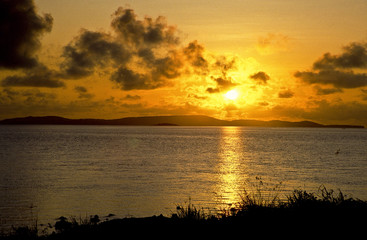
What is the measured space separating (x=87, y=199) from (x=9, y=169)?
89.6 feet

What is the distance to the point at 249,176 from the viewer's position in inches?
1981

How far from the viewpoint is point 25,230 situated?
16.8 metres

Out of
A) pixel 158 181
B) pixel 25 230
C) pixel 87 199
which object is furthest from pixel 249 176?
pixel 25 230

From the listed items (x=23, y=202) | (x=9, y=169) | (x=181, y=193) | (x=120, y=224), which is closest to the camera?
(x=120, y=224)

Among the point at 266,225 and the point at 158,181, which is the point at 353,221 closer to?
the point at 266,225

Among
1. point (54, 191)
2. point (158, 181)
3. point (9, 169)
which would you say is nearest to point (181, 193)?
point (158, 181)

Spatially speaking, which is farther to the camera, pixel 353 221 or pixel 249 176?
pixel 249 176

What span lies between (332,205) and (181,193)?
813 inches

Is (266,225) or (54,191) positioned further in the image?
(54,191)

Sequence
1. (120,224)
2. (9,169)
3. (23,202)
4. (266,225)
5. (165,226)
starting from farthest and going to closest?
1. (9,169)
2. (23,202)
3. (120,224)
4. (165,226)
5. (266,225)

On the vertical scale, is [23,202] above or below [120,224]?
below

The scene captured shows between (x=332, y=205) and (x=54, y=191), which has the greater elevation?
(x=332, y=205)

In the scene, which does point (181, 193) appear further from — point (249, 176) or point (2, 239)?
point (2, 239)

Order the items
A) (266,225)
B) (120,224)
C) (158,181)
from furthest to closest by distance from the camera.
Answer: (158,181)
(120,224)
(266,225)
